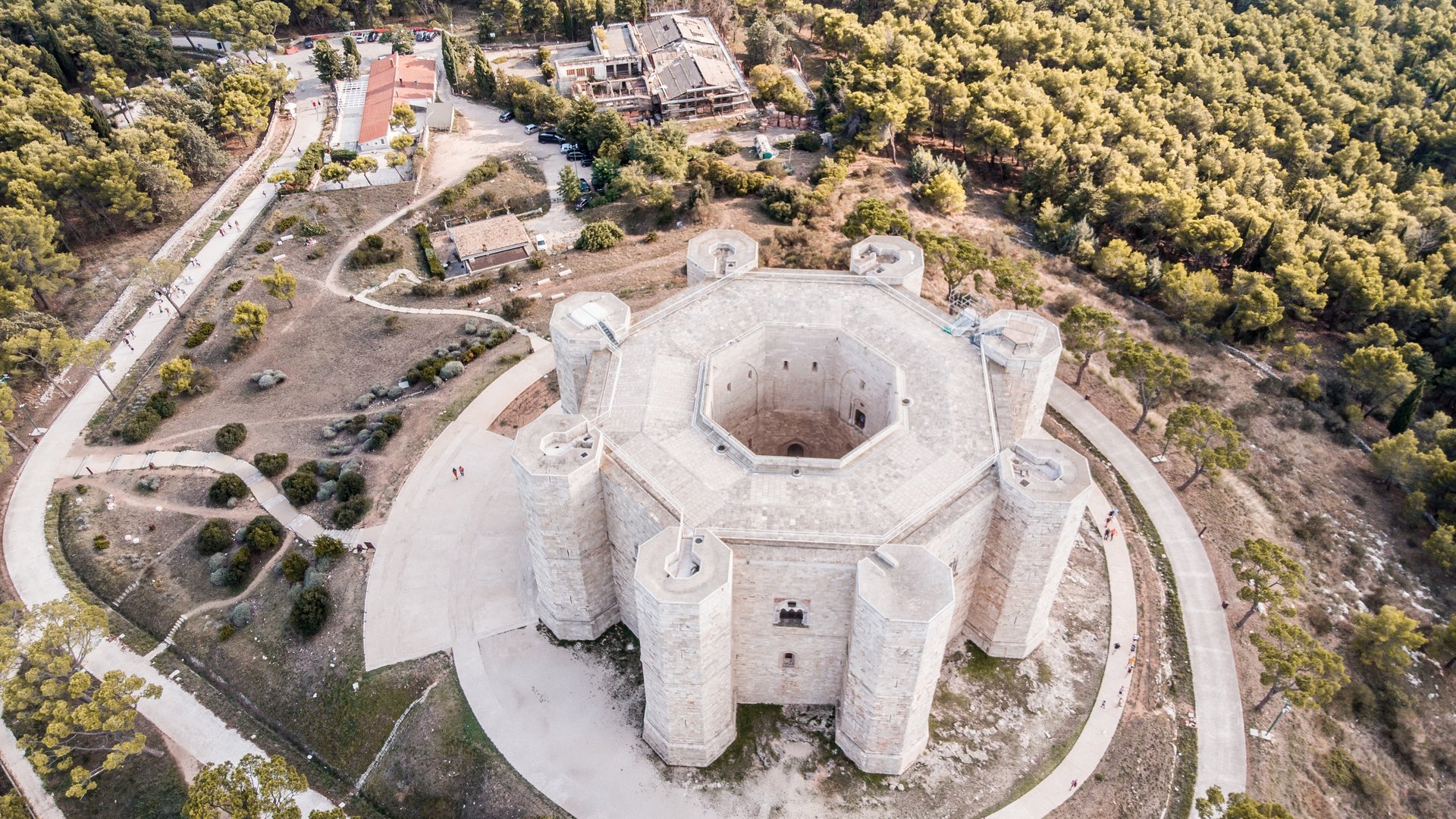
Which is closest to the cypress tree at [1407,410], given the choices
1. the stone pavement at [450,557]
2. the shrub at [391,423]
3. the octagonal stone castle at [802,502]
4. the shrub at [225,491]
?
the octagonal stone castle at [802,502]

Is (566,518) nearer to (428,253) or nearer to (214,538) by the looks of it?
(214,538)

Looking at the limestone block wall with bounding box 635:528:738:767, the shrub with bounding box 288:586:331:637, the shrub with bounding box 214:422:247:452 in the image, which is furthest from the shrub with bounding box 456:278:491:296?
the limestone block wall with bounding box 635:528:738:767

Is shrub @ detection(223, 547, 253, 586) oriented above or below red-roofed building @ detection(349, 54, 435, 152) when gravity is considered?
below

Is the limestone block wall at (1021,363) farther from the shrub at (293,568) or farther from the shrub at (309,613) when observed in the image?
the shrub at (293,568)

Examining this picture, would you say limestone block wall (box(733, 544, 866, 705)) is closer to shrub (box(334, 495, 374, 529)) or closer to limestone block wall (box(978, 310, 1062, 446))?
limestone block wall (box(978, 310, 1062, 446))

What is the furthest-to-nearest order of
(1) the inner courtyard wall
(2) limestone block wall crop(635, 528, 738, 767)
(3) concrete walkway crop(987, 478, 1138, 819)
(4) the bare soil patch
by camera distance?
(4) the bare soil patch
(1) the inner courtyard wall
(3) concrete walkway crop(987, 478, 1138, 819)
(2) limestone block wall crop(635, 528, 738, 767)

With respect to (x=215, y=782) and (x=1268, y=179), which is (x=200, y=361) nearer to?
(x=215, y=782)
